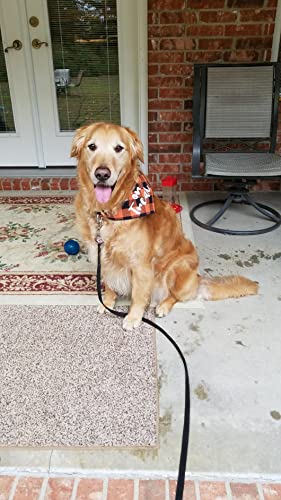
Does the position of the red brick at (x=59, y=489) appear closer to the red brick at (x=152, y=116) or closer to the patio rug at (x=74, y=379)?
the patio rug at (x=74, y=379)

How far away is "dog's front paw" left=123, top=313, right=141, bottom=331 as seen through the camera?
1.58 metres

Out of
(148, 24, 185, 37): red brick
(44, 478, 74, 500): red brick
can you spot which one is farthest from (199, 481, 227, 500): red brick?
(148, 24, 185, 37): red brick

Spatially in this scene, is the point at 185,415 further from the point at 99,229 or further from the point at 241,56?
the point at 241,56

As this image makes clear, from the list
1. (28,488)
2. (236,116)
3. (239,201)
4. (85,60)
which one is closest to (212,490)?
(28,488)

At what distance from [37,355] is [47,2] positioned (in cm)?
288

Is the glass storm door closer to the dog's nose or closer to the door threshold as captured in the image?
the door threshold

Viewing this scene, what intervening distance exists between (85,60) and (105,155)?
2.17 meters

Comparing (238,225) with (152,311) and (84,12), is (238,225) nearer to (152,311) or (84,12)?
(152,311)

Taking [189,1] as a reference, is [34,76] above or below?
below

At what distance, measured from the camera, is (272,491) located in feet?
3.21

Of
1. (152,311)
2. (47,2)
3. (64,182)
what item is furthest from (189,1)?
(152,311)

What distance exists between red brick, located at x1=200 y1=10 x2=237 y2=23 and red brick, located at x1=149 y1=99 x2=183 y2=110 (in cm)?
60

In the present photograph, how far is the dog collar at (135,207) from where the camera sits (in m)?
1.53

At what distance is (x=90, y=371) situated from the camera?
136 centimetres
